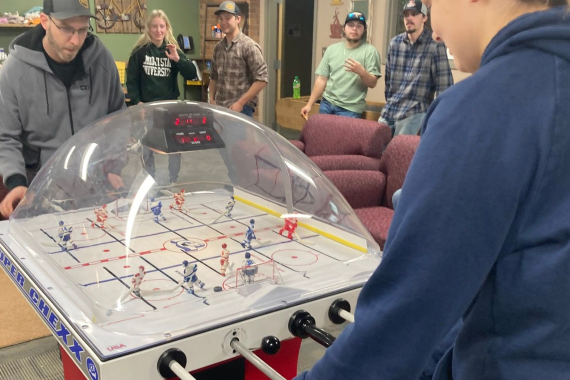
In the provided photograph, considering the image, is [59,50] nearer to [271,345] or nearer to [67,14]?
[67,14]

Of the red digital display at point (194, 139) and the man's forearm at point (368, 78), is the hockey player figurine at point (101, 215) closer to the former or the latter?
the red digital display at point (194, 139)

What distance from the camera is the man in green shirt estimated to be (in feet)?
14.6

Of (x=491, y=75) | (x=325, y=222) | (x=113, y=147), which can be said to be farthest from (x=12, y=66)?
(x=491, y=75)

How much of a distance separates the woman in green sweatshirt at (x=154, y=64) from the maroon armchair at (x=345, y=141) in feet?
3.83

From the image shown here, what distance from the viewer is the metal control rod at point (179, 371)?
1064 mm

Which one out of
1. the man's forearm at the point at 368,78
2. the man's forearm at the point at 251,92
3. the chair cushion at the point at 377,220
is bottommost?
the chair cushion at the point at 377,220

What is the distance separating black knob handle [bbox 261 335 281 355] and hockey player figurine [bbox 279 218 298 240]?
54 centimetres

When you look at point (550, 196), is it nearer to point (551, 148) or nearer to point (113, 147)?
point (551, 148)

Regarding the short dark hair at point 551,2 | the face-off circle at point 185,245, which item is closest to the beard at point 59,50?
the face-off circle at point 185,245

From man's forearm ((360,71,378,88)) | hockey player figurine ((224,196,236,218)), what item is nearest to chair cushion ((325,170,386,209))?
man's forearm ((360,71,378,88))

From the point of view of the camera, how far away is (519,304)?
676 millimetres

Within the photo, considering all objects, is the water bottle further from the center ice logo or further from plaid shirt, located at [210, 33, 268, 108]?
the center ice logo

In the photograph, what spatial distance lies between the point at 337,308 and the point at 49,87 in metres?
1.68

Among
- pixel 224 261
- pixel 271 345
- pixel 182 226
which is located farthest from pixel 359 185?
pixel 271 345
